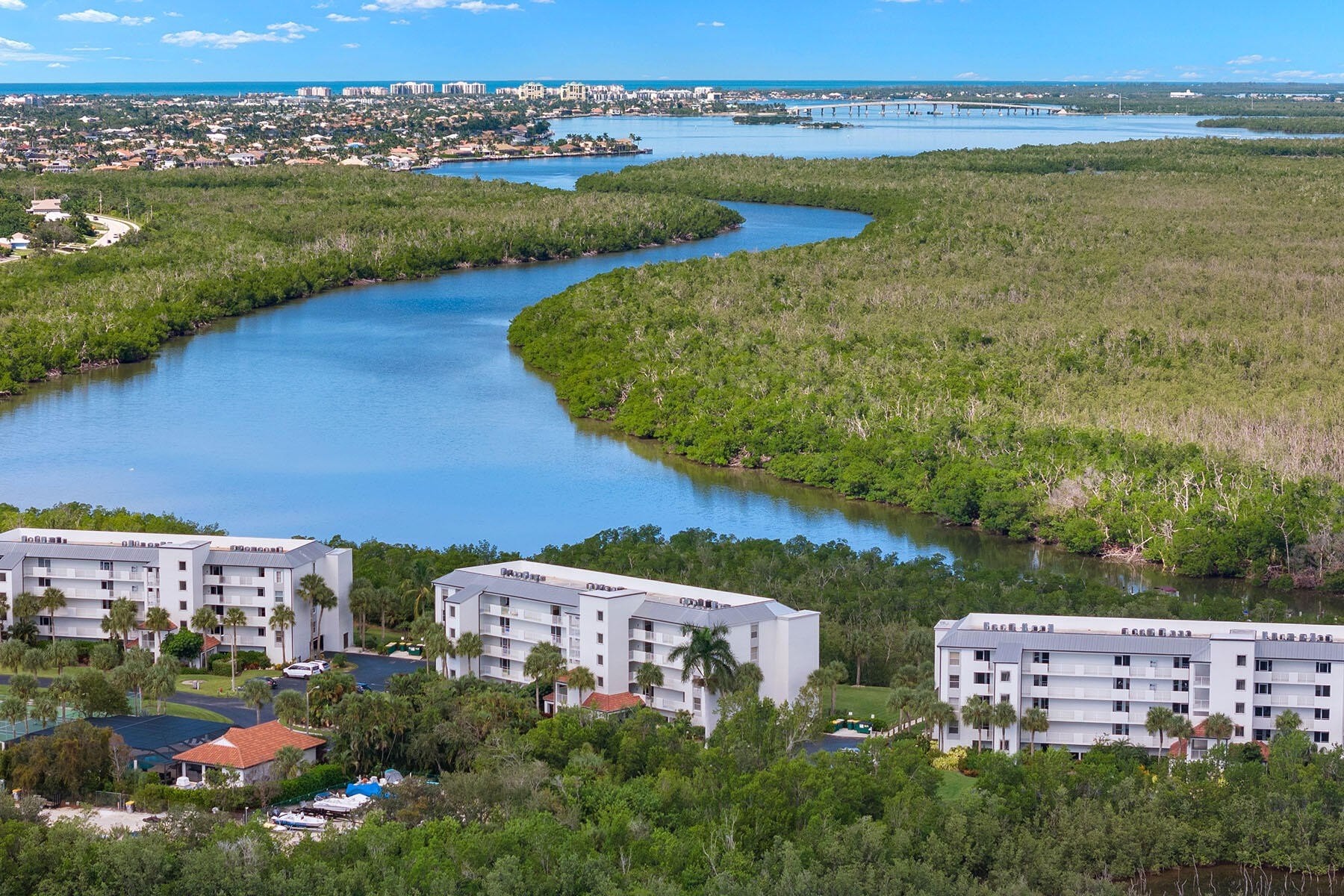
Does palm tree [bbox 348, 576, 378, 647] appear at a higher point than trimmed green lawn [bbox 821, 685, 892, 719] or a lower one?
higher

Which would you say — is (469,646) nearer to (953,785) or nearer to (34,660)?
(34,660)

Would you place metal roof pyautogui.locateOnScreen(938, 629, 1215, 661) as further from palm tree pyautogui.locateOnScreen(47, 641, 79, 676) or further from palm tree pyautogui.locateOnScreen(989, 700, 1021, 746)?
palm tree pyautogui.locateOnScreen(47, 641, 79, 676)

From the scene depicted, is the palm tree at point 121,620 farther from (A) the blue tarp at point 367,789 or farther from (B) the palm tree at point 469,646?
(A) the blue tarp at point 367,789

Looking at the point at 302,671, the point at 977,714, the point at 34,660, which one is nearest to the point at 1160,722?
the point at 977,714

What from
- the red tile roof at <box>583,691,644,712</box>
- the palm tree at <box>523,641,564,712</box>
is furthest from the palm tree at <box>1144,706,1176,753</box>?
the palm tree at <box>523,641,564,712</box>

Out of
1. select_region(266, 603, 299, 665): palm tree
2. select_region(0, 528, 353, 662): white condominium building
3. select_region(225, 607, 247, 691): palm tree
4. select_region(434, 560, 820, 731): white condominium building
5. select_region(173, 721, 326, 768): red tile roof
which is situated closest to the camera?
select_region(173, 721, 326, 768): red tile roof

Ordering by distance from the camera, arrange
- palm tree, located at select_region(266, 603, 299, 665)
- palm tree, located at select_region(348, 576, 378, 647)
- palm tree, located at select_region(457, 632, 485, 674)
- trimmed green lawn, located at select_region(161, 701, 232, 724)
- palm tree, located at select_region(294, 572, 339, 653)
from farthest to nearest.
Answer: palm tree, located at select_region(348, 576, 378, 647) → palm tree, located at select_region(294, 572, 339, 653) → palm tree, located at select_region(266, 603, 299, 665) → palm tree, located at select_region(457, 632, 485, 674) → trimmed green lawn, located at select_region(161, 701, 232, 724)

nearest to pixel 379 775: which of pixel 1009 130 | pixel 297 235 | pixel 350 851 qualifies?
pixel 350 851
